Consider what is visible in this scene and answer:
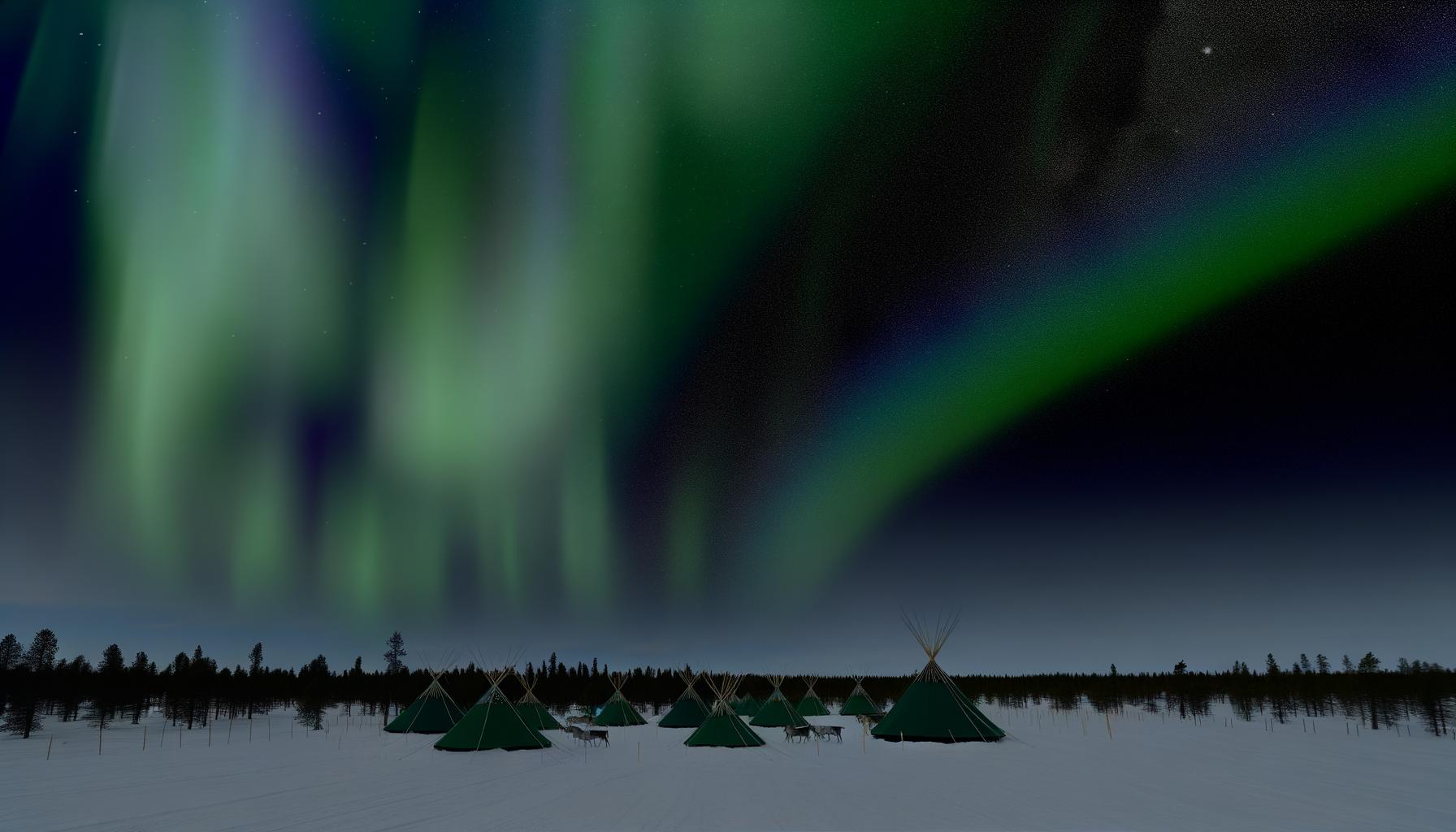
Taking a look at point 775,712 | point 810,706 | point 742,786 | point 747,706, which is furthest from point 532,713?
point 810,706

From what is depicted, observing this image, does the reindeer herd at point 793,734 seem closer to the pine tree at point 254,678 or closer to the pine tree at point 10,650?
the pine tree at point 254,678

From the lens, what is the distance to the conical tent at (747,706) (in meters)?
51.4

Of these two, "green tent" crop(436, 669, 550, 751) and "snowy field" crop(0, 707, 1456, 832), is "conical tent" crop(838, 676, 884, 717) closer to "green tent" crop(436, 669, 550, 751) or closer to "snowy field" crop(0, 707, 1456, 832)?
"snowy field" crop(0, 707, 1456, 832)

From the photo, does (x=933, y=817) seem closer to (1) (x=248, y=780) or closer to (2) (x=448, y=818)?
(2) (x=448, y=818)

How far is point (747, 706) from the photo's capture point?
52125mm

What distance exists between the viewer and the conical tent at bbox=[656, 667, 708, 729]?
47844mm

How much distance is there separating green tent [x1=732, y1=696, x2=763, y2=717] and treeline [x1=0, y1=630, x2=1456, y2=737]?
1433 cm

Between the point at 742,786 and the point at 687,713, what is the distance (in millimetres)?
28944

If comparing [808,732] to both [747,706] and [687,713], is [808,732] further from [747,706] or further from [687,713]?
[747,706]

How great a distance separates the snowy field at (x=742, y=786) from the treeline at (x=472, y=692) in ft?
75.1

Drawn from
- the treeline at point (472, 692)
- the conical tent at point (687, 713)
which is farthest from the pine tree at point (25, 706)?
the conical tent at point (687, 713)

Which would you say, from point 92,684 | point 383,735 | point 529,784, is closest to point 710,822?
point 529,784

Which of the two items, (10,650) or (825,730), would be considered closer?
(825,730)

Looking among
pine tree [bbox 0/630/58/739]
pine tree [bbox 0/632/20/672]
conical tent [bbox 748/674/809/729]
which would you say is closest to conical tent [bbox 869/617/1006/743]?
conical tent [bbox 748/674/809/729]
